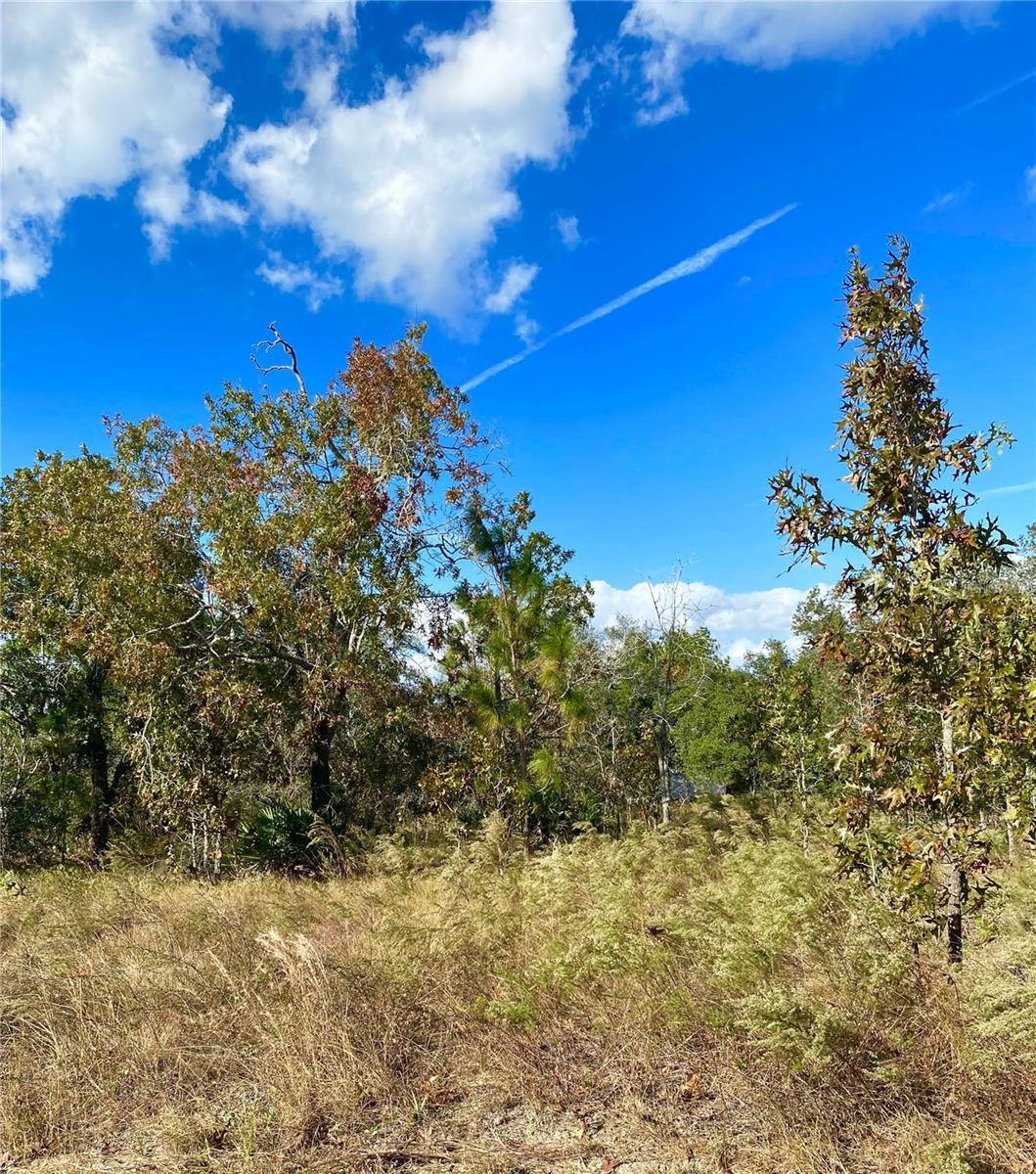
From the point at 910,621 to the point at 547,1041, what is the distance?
3.05m

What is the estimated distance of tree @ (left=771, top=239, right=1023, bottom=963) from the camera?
4137 mm

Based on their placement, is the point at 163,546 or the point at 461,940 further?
the point at 163,546

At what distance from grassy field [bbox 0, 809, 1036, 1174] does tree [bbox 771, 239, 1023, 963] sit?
1.62 ft

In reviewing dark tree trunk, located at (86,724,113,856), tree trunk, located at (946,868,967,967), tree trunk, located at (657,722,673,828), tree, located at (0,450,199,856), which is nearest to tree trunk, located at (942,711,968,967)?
tree trunk, located at (946,868,967,967)

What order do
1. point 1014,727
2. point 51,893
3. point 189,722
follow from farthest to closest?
1. point 189,722
2. point 51,893
3. point 1014,727

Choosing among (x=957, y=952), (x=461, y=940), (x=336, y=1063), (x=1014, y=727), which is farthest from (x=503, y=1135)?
(x=1014, y=727)

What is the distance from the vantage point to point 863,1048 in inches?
145

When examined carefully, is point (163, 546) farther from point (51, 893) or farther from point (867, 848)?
point (867, 848)

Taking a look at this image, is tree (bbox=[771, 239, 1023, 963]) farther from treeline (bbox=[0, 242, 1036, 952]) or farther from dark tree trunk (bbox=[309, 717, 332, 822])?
dark tree trunk (bbox=[309, 717, 332, 822])

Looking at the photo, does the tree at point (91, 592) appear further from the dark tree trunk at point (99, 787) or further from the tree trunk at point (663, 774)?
the tree trunk at point (663, 774)

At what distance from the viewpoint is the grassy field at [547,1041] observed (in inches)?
132

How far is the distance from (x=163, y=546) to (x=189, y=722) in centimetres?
279

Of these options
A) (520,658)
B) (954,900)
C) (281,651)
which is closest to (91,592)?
(281,651)

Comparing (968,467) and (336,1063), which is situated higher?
(968,467)
